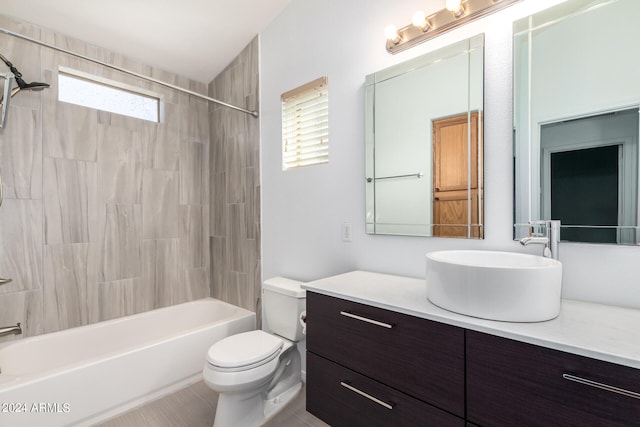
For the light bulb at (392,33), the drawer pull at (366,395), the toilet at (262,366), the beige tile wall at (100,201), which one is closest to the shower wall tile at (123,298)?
the beige tile wall at (100,201)

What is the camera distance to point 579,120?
1.16m

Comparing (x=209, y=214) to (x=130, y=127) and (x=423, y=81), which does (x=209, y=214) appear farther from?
(x=423, y=81)

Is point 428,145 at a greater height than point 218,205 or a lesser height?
greater

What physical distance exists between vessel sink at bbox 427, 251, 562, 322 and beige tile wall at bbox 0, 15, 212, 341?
→ 1.83 metres

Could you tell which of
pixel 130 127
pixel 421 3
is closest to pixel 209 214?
pixel 130 127

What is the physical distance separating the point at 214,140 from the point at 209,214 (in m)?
0.73

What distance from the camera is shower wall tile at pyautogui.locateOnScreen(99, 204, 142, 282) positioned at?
7.70 feet

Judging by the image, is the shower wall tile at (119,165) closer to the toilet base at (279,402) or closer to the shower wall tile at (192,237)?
the shower wall tile at (192,237)

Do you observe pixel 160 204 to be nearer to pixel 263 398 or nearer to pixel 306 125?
pixel 306 125

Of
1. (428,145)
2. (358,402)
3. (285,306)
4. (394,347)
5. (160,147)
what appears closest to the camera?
(394,347)

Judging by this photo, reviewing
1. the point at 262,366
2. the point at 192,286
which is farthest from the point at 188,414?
the point at 192,286

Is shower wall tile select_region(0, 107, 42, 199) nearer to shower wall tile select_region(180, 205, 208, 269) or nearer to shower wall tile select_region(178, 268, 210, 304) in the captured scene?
shower wall tile select_region(180, 205, 208, 269)

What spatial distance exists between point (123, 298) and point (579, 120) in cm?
309

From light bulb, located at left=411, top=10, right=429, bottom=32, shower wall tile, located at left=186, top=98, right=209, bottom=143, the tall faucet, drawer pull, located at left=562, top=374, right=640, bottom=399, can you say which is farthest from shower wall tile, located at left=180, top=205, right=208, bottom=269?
drawer pull, located at left=562, top=374, right=640, bottom=399
